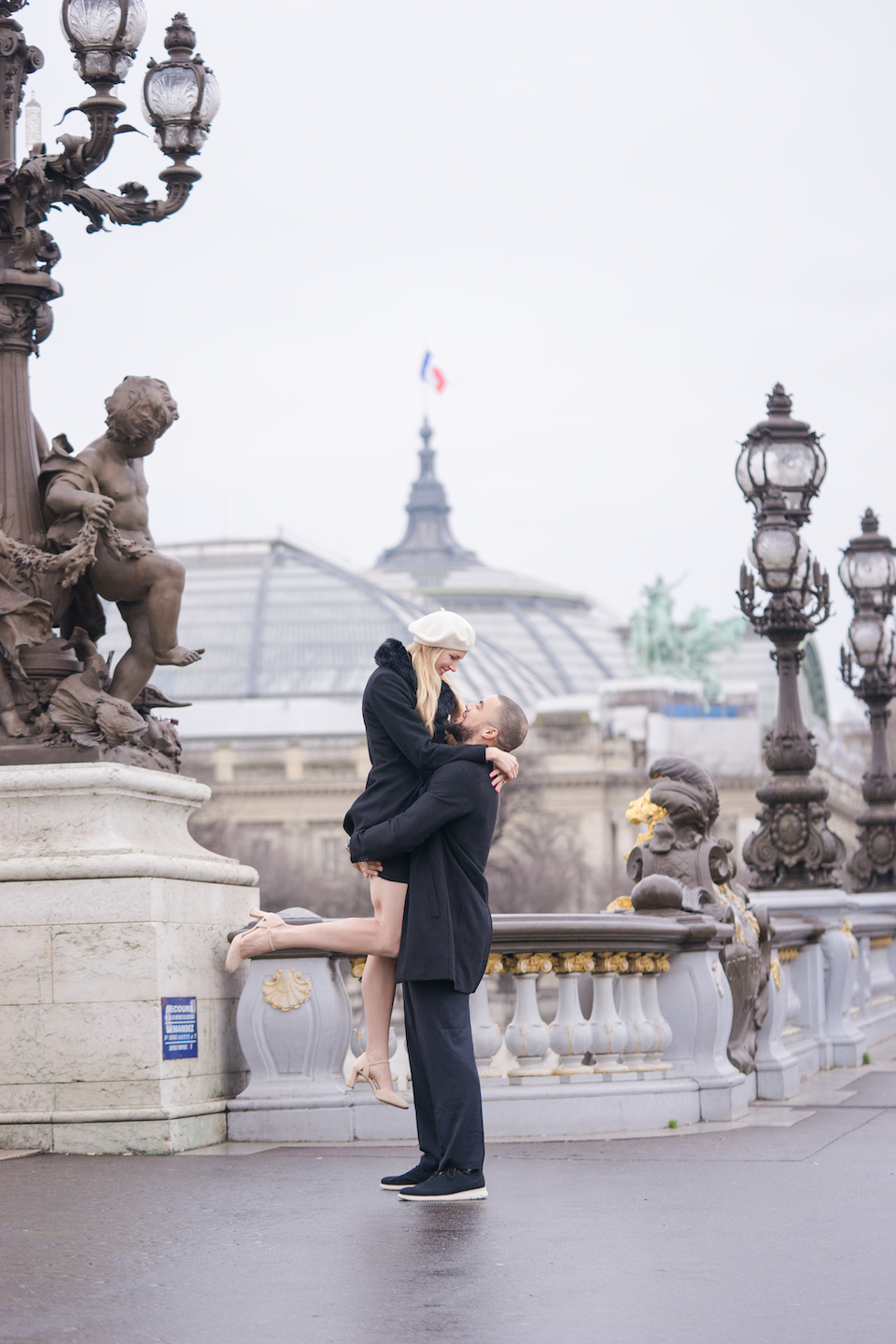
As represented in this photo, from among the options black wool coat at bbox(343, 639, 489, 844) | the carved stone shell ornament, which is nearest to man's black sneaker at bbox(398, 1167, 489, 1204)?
black wool coat at bbox(343, 639, 489, 844)

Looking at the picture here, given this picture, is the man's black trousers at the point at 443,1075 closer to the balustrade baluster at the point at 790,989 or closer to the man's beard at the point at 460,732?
the man's beard at the point at 460,732

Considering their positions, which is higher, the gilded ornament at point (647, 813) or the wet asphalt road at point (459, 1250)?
the gilded ornament at point (647, 813)

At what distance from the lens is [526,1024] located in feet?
28.6

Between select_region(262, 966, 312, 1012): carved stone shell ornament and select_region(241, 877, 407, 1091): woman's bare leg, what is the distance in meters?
1.03

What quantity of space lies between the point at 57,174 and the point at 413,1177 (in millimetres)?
4714

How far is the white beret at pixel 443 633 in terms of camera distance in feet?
22.3

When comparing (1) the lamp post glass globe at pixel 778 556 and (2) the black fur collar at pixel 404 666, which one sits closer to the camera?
(2) the black fur collar at pixel 404 666

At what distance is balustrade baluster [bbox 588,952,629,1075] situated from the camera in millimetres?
8898

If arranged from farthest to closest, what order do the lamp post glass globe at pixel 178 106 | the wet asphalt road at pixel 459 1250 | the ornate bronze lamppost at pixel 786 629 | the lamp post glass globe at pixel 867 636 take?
the lamp post glass globe at pixel 867 636 → the ornate bronze lamppost at pixel 786 629 → the lamp post glass globe at pixel 178 106 → the wet asphalt road at pixel 459 1250

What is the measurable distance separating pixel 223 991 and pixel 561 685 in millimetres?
140934

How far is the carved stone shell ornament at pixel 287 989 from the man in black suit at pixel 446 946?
1784mm

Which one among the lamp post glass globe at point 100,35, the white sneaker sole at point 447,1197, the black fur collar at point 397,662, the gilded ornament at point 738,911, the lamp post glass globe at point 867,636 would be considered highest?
the lamp post glass globe at point 100,35

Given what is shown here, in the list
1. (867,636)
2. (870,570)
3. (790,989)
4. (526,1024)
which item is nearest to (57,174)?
(526,1024)

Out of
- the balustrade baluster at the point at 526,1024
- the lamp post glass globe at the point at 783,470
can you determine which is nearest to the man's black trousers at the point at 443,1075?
the balustrade baluster at the point at 526,1024
